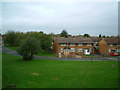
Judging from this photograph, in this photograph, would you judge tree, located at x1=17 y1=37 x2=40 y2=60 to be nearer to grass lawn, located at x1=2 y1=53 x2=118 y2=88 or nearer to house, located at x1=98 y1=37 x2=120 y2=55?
grass lawn, located at x1=2 y1=53 x2=118 y2=88

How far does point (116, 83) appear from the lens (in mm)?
10719

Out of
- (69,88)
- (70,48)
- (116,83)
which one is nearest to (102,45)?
(70,48)

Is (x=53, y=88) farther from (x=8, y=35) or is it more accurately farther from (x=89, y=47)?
(x=8, y=35)

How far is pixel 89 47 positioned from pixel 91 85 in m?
28.4

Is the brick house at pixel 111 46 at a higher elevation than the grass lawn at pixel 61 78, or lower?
higher

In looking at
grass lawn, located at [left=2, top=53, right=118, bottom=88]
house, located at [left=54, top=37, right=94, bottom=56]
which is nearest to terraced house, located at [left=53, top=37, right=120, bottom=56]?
house, located at [left=54, top=37, right=94, bottom=56]

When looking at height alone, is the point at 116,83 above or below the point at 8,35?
below

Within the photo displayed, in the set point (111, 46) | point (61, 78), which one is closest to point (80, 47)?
point (111, 46)

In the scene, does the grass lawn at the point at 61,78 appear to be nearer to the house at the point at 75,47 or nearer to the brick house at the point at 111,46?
the house at the point at 75,47

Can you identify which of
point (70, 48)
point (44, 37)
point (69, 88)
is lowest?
point (69, 88)

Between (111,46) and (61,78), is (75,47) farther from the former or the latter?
(61,78)

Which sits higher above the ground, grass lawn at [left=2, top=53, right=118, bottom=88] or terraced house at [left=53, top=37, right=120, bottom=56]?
terraced house at [left=53, top=37, right=120, bottom=56]

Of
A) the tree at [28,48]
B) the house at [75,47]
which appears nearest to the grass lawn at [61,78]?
the tree at [28,48]

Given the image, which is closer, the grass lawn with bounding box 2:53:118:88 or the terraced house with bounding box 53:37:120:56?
the grass lawn with bounding box 2:53:118:88
